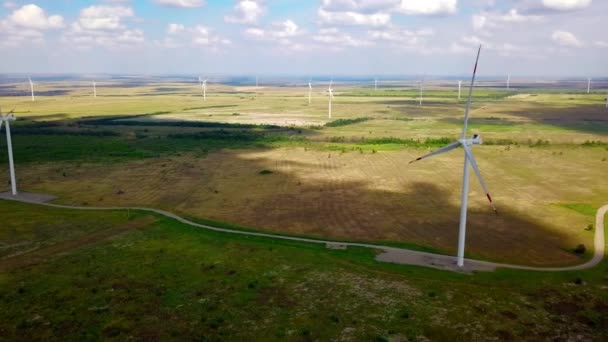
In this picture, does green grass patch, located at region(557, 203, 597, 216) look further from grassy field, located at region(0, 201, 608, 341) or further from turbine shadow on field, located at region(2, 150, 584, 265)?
grassy field, located at region(0, 201, 608, 341)

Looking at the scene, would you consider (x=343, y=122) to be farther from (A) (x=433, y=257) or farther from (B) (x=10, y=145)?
(A) (x=433, y=257)

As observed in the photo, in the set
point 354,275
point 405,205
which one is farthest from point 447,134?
point 354,275

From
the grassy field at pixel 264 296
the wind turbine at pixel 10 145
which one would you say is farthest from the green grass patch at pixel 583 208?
the wind turbine at pixel 10 145

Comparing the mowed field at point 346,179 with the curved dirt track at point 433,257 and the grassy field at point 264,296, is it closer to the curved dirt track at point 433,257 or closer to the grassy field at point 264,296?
the curved dirt track at point 433,257

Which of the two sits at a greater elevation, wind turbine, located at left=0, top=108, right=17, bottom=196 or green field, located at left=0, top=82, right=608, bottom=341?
wind turbine, located at left=0, top=108, right=17, bottom=196

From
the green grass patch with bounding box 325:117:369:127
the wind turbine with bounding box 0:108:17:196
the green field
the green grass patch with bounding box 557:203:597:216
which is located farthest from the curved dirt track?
the green grass patch with bounding box 325:117:369:127
